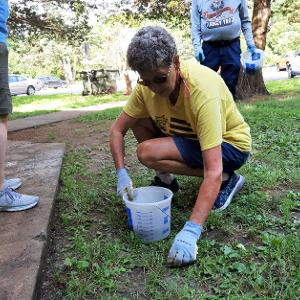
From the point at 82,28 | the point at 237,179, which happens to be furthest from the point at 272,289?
the point at 82,28

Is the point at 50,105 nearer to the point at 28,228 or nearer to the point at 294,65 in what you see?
the point at 28,228

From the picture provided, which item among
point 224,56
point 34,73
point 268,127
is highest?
point 224,56

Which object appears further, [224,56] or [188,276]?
[224,56]

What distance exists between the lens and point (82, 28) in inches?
374

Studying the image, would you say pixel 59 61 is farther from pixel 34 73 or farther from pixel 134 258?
pixel 134 258

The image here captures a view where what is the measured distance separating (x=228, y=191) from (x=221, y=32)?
5.06ft

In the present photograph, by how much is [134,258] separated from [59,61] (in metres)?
40.7

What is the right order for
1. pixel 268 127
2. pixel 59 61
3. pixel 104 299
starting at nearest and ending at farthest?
pixel 104 299
pixel 268 127
pixel 59 61

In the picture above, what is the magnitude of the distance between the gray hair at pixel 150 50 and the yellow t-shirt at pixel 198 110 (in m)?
0.20

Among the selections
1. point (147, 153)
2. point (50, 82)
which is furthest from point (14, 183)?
point (50, 82)

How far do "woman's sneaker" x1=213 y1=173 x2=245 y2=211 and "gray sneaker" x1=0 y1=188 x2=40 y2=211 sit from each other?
1007 millimetres

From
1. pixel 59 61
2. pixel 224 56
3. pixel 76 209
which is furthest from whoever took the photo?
pixel 59 61

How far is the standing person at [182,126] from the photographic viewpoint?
179 centimetres

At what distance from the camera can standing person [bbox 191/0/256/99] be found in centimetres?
337
